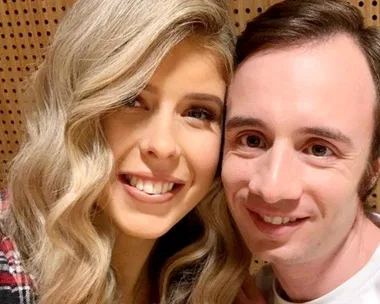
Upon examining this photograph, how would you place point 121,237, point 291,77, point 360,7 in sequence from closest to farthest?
point 291,77 → point 121,237 → point 360,7

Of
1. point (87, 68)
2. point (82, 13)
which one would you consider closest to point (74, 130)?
point (87, 68)

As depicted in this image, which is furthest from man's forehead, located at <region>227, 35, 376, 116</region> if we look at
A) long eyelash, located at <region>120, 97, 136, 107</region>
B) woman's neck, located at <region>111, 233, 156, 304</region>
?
woman's neck, located at <region>111, 233, 156, 304</region>

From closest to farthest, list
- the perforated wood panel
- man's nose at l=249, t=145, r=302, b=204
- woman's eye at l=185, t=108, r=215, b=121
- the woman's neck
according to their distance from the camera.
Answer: man's nose at l=249, t=145, r=302, b=204, woman's eye at l=185, t=108, r=215, b=121, the woman's neck, the perforated wood panel

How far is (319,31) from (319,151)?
241 millimetres

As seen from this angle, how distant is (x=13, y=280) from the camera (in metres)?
1.23

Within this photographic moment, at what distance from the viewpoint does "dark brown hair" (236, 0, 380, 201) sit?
126 centimetres

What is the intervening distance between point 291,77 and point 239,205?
0.92 ft

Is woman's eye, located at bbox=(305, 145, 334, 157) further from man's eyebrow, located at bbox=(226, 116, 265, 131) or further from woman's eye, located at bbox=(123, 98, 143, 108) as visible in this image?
woman's eye, located at bbox=(123, 98, 143, 108)

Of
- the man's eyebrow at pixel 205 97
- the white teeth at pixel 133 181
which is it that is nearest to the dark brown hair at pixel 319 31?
the man's eyebrow at pixel 205 97

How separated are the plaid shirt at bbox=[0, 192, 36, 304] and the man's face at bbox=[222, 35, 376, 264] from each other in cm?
44

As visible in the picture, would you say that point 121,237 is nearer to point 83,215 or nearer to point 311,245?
point 83,215

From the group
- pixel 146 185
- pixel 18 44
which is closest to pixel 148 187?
pixel 146 185

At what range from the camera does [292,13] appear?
1303mm

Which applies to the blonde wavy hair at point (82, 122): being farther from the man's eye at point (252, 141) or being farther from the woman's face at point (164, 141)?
the man's eye at point (252, 141)
